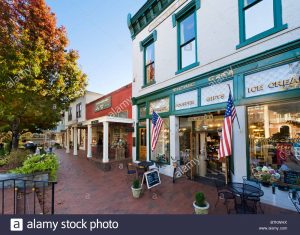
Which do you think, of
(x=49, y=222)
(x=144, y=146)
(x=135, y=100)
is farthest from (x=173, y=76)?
(x=49, y=222)

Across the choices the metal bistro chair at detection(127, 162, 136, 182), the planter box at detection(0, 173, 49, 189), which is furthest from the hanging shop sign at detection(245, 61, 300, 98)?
the planter box at detection(0, 173, 49, 189)

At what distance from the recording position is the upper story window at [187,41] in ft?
27.2

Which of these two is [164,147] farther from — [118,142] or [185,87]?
[118,142]

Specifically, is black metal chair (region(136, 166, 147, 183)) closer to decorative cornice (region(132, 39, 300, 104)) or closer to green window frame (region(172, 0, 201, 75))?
decorative cornice (region(132, 39, 300, 104))

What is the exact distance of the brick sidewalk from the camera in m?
5.11

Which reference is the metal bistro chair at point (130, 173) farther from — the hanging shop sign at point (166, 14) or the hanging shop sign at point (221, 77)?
the hanging shop sign at point (166, 14)

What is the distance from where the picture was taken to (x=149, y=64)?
11.1 metres

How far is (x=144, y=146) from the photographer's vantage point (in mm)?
11188

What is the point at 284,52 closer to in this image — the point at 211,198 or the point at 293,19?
the point at 293,19

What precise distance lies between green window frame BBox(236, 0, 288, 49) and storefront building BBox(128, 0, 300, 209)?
0.10 feet

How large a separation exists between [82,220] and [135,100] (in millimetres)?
8762

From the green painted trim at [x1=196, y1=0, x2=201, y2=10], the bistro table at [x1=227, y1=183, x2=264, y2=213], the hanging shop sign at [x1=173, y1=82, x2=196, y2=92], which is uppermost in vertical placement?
the green painted trim at [x1=196, y1=0, x2=201, y2=10]

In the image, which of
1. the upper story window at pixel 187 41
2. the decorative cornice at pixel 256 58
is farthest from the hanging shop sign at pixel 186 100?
the upper story window at pixel 187 41

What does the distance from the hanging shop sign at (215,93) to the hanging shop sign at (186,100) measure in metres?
0.44
